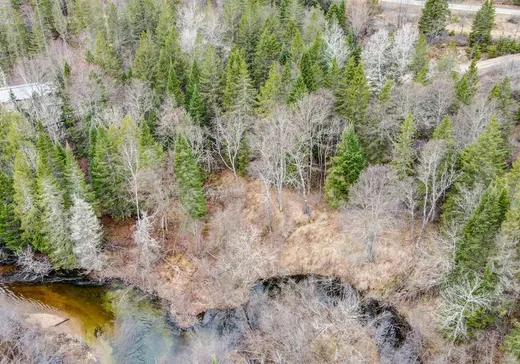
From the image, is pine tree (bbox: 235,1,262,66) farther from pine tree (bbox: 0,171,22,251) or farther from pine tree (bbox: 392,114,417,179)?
pine tree (bbox: 0,171,22,251)

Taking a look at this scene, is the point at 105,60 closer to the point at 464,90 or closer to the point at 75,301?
the point at 75,301

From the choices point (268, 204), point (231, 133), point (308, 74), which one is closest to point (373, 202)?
point (268, 204)

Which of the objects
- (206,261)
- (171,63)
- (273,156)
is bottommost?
(206,261)

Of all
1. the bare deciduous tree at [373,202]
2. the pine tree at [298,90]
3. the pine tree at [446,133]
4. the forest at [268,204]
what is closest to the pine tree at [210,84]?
the forest at [268,204]

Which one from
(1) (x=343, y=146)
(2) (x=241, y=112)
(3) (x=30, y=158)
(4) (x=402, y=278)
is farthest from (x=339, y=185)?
(3) (x=30, y=158)

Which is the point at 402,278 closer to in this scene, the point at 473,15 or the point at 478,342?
the point at 478,342

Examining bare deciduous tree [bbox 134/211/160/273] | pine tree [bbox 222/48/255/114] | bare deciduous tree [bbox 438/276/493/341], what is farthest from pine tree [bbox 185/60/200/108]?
bare deciduous tree [bbox 438/276/493/341]

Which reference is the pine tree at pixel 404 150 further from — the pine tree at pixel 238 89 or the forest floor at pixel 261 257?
the pine tree at pixel 238 89
